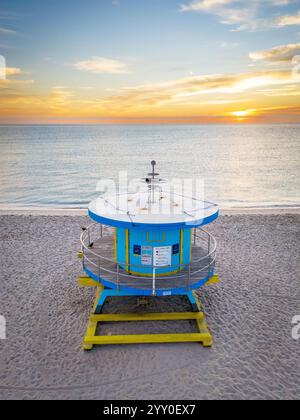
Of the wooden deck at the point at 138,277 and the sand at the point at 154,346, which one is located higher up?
the wooden deck at the point at 138,277

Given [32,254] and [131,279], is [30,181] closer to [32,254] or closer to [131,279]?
[32,254]

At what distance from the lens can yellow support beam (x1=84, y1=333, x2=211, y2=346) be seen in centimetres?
883

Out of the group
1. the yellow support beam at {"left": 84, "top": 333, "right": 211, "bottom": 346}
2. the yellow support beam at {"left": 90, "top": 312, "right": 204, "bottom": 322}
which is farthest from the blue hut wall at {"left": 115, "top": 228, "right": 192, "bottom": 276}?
the yellow support beam at {"left": 84, "top": 333, "right": 211, "bottom": 346}

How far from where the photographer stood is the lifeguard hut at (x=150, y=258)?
880 cm

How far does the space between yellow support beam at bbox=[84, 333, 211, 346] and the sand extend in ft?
0.60

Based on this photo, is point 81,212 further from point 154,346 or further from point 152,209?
point 154,346

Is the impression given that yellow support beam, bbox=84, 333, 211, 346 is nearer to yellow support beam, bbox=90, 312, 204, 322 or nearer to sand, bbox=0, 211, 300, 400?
sand, bbox=0, 211, 300, 400

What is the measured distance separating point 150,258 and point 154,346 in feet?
7.89

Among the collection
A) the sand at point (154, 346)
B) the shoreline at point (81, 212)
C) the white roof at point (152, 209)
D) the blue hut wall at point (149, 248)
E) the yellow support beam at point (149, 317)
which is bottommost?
the sand at point (154, 346)

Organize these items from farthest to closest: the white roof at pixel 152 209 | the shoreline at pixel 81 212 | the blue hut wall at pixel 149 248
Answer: the shoreline at pixel 81 212
the blue hut wall at pixel 149 248
the white roof at pixel 152 209

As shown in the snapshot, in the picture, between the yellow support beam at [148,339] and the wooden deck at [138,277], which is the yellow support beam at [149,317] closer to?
the yellow support beam at [148,339]

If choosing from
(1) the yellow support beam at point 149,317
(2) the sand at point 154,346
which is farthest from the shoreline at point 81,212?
(1) the yellow support beam at point 149,317
